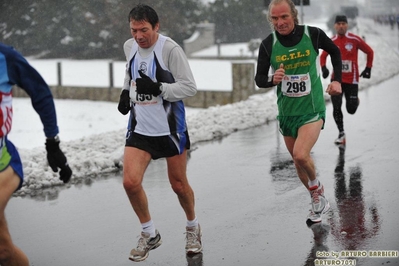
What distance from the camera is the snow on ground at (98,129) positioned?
32.7 feet

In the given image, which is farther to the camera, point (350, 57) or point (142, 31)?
point (350, 57)

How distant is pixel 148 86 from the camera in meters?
6.02

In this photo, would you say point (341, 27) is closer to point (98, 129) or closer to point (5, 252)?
point (5, 252)

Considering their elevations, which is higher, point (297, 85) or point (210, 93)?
point (297, 85)

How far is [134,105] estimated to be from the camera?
20.7 ft

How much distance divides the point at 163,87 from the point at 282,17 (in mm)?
1484

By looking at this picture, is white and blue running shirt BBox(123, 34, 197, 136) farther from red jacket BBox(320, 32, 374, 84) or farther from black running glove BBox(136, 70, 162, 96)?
red jacket BBox(320, 32, 374, 84)

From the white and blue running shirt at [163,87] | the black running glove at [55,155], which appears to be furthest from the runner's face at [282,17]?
the black running glove at [55,155]

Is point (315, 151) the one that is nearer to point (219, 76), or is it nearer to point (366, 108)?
point (366, 108)

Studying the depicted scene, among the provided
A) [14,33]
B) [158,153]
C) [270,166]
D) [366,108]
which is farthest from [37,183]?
[14,33]

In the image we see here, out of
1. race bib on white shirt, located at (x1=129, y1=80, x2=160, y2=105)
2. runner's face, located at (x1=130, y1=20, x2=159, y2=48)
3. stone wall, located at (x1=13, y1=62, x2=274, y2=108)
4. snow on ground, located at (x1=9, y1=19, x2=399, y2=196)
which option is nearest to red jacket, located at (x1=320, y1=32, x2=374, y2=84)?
snow on ground, located at (x1=9, y1=19, x2=399, y2=196)

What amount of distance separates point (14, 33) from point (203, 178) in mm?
36154

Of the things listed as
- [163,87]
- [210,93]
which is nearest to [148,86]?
[163,87]

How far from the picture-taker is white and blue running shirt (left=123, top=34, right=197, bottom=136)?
240 inches
